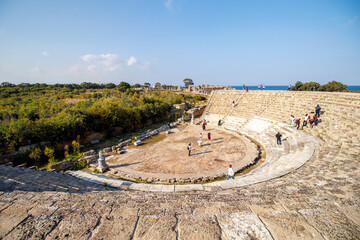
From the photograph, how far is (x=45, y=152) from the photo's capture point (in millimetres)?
12234

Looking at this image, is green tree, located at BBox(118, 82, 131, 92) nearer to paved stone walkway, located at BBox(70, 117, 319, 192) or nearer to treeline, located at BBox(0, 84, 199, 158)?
treeline, located at BBox(0, 84, 199, 158)

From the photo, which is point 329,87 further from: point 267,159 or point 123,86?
point 123,86

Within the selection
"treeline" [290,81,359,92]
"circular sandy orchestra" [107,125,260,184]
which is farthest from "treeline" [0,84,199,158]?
"treeline" [290,81,359,92]

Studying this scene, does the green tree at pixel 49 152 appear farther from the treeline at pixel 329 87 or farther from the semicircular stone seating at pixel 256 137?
the treeline at pixel 329 87

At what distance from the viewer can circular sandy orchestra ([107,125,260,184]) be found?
10.2 m

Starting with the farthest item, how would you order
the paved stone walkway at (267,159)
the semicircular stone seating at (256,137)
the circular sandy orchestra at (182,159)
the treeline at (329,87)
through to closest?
the treeline at (329,87)
the circular sandy orchestra at (182,159)
the semicircular stone seating at (256,137)
the paved stone walkway at (267,159)

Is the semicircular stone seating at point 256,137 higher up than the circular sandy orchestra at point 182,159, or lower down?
higher up

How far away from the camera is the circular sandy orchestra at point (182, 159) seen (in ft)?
33.4

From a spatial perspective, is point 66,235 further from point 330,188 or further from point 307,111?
point 307,111

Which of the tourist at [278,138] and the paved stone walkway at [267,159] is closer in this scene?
the paved stone walkway at [267,159]

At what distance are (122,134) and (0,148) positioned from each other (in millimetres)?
10215

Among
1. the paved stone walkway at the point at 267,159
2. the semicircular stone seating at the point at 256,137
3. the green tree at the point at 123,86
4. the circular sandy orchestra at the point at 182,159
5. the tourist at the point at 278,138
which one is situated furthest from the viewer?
the green tree at the point at 123,86

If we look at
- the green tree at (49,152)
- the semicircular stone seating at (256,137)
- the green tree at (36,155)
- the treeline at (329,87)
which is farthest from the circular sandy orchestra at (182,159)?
the treeline at (329,87)

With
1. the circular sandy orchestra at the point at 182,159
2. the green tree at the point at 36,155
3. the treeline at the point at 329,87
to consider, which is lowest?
the circular sandy orchestra at the point at 182,159
